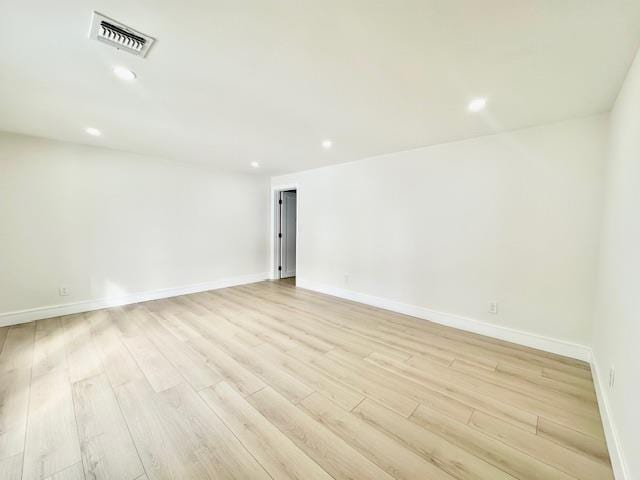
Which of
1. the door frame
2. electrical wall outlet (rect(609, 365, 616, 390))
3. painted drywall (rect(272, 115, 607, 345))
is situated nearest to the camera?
electrical wall outlet (rect(609, 365, 616, 390))

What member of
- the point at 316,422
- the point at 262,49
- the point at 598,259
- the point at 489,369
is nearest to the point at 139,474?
the point at 316,422

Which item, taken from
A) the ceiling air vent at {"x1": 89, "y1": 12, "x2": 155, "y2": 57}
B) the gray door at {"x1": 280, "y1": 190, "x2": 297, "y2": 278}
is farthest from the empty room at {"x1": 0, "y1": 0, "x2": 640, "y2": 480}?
the gray door at {"x1": 280, "y1": 190, "x2": 297, "y2": 278}

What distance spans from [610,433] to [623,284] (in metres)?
0.87

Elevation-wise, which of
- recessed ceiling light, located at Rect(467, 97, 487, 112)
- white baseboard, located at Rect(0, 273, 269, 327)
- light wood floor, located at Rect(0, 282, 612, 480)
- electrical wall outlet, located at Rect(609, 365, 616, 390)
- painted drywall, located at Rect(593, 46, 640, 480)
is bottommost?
light wood floor, located at Rect(0, 282, 612, 480)

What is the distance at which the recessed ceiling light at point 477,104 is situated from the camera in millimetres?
2117

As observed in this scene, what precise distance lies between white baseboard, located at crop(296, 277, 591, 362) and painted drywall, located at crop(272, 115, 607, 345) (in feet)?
0.19

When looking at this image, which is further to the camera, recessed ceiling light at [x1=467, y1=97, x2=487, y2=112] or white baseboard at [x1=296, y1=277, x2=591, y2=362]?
white baseboard at [x1=296, y1=277, x2=591, y2=362]

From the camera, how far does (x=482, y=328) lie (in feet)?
9.75

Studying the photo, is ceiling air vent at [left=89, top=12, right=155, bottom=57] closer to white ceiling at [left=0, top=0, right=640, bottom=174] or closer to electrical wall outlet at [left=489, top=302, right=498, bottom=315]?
white ceiling at [left=0, top=0, right=640, bottom=174]

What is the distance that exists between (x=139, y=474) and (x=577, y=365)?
3.51m

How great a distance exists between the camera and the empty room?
1354 millimetres

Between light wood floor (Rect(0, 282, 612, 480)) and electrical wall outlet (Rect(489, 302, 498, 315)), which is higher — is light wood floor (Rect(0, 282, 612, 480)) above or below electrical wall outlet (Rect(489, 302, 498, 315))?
below

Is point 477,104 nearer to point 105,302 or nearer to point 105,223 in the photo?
point 105,223

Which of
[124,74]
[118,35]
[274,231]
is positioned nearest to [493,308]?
[118,35]
